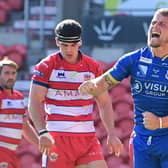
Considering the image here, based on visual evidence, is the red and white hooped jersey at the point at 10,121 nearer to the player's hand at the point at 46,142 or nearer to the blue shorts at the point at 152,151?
the player's hand at the point at 46,142

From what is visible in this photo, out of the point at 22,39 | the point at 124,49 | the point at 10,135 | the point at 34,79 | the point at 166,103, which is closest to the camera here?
the point at 166,103

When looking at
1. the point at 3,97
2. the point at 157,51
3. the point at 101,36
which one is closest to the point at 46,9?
the point at 101,36

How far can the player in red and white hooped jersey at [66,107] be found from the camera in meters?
6.05

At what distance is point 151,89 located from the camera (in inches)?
208

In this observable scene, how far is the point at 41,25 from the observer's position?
495 inches

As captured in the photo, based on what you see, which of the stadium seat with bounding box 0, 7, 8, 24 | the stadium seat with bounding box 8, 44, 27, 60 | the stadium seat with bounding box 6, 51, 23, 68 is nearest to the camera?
the stadium seat with bounding box 6, 51, 23, 68

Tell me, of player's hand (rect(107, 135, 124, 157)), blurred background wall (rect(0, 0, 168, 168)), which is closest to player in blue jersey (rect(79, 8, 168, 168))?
player's hand (rect(107, 135, 124, 157))

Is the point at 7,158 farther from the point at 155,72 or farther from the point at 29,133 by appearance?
the point at 155,72

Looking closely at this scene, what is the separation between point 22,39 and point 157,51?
7360 millimetres

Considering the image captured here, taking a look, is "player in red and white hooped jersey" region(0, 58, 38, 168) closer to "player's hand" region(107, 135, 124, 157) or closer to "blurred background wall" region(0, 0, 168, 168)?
"player's hand" region(107, 135, 124, 157)

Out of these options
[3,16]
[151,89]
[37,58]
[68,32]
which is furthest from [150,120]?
[3,16]

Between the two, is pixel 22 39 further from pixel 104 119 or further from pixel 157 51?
pixel 157 51

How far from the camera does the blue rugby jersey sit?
529 cm

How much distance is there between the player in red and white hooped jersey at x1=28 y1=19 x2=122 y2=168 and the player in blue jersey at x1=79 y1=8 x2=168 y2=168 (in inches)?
25.8
